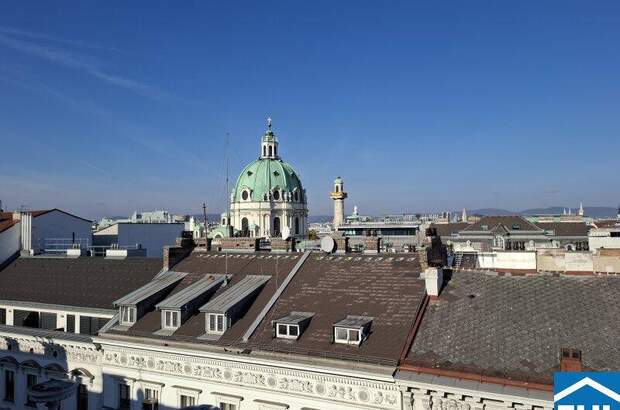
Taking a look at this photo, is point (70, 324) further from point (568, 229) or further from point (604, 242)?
point (568, 229)

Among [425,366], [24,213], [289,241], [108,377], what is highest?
[24,213]

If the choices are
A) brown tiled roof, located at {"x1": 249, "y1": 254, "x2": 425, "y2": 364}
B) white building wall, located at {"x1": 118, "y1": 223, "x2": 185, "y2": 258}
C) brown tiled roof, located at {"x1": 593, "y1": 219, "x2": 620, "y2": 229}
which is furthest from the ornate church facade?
brown tiled roof, located at {"x1": 249, "y1": 254, "x2": 425, "y2": 364}

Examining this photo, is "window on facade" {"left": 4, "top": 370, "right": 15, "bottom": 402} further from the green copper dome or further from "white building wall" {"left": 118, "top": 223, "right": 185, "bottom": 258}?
the green copper dome

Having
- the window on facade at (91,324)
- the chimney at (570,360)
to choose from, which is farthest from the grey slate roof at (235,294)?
the chimney at (570,360)

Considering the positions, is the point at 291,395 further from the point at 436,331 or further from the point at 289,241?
the point at 289,241

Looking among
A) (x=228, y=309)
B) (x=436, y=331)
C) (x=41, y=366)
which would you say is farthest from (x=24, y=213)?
(x=436, y=331)

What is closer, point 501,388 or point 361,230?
point 501,388

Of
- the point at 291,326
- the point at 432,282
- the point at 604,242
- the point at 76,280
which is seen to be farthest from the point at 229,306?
the point at 604,242
